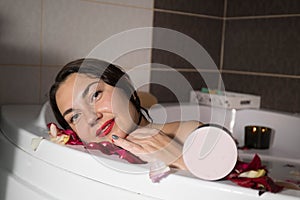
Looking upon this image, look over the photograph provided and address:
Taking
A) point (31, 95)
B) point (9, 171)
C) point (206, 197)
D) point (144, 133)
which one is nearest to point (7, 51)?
point (31, 95)

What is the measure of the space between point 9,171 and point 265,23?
4.30 feet

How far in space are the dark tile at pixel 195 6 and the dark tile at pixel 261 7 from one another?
0.20ft

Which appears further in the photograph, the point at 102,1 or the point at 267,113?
the point at 267,113

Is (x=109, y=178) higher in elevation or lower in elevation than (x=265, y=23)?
lower

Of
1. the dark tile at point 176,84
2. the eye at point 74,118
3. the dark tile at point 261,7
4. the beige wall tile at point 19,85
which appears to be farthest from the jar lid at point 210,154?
the dark tile at point 261,7

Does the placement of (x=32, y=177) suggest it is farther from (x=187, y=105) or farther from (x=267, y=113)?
(x=267, y=113)

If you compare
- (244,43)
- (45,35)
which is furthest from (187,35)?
(45,35)

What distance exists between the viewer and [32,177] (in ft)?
3.34

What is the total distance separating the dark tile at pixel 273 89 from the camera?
1.80 m

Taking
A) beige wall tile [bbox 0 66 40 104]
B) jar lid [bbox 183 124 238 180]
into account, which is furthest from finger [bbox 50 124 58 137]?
beige wall tile [bbox 0 66 40 104]

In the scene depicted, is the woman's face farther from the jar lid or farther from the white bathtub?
the jar lid

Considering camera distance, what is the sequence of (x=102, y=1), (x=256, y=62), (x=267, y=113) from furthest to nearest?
(x=256, y=62) → (x=267, y=113) → (x=102, y=1)

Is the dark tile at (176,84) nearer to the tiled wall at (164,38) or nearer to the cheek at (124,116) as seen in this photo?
the tiled wall at (164,38)

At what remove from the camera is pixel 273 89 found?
1869 millimetres
